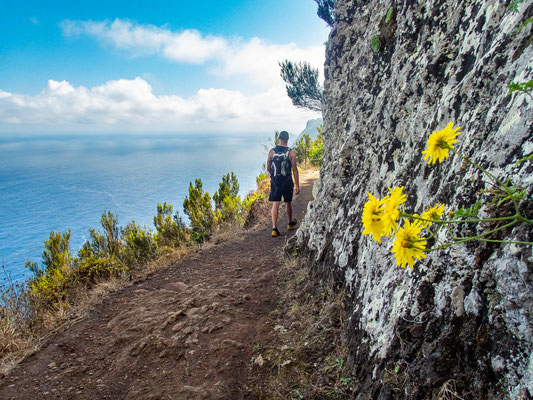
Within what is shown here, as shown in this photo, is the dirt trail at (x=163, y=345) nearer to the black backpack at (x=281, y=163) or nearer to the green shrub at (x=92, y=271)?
the green shrub at (x=92, y=271)

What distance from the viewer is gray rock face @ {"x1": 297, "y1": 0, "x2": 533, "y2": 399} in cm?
109

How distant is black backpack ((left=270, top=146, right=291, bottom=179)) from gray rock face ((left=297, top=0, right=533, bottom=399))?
228 cm

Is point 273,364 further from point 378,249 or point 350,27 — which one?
point 350,27

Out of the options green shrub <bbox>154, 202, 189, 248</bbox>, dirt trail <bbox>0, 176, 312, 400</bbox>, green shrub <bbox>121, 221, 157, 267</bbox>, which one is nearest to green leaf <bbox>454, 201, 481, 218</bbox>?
dirt trail <bbox>0, 176, 312, 400</bbox>

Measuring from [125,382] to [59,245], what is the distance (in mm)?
5705

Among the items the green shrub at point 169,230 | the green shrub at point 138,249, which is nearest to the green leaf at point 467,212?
the green shrub at point 138,249

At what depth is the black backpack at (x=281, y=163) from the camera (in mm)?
5531

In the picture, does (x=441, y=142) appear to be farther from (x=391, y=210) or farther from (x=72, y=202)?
(x=72, y=202)

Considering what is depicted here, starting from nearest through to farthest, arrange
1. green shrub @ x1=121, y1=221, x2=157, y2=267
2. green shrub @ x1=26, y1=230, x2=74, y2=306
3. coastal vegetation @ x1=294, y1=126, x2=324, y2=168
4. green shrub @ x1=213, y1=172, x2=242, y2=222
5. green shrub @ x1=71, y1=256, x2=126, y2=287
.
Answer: green shrub @ x1=26, y1=230, x2=74, y2=306, green shrub @ x1=71, y1=256, x2=126, y2=287, green shrub @ x1=121, y1=221, x2=157, y2=267, green shrub @ x1=213, y1=172, x2=242, y2=222, coastal vegetation @ x1=294, y1=126, x2=324, y2=168

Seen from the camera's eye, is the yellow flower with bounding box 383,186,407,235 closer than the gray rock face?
Yes

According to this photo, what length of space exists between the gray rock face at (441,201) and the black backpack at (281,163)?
2280 millimetres

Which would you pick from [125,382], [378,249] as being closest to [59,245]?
[125,382]

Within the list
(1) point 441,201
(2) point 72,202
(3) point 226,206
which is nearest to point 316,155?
(3) point 226,206

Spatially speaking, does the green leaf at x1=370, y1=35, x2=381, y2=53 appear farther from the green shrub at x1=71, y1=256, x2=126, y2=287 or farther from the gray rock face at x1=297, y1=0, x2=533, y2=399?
the green shrub at x1=71, y1=256, x2=126, y2=287
